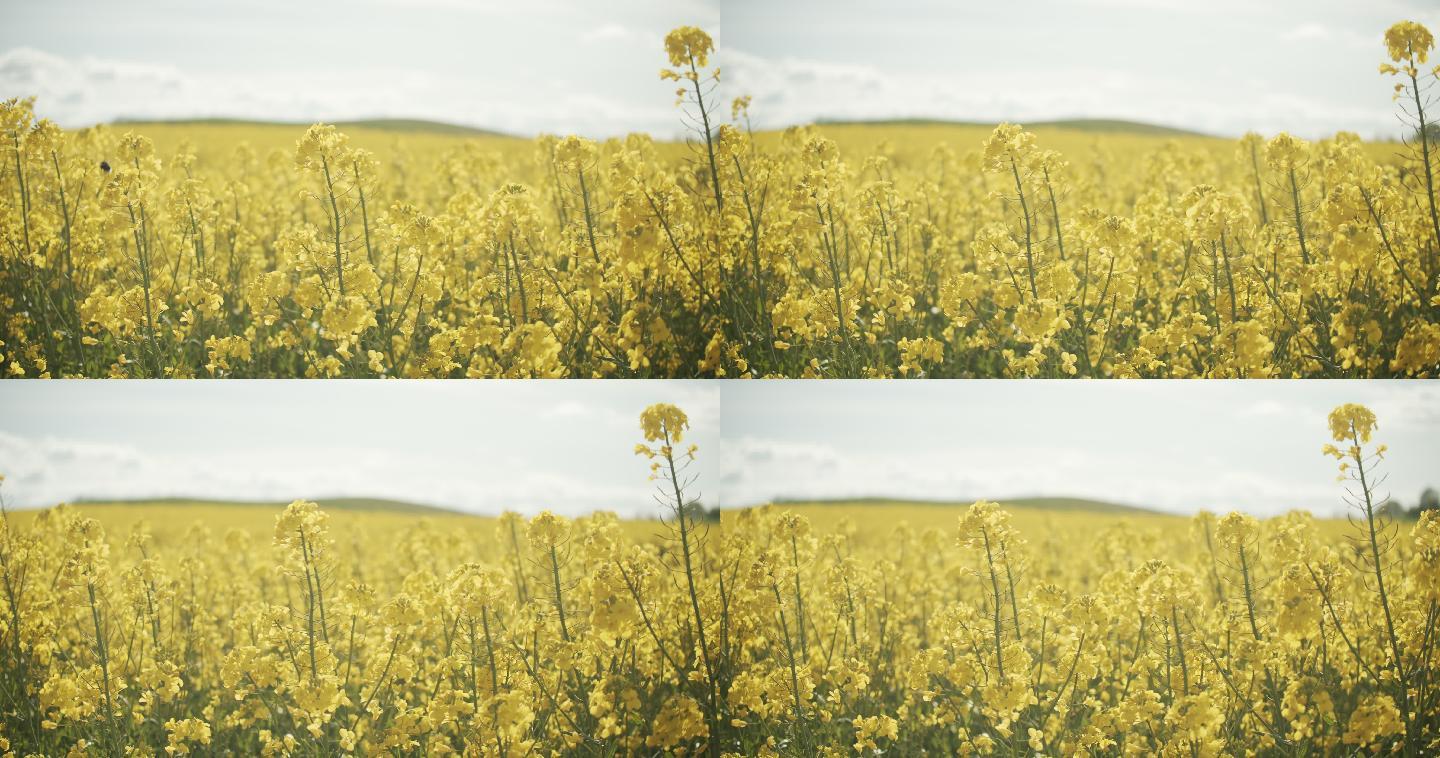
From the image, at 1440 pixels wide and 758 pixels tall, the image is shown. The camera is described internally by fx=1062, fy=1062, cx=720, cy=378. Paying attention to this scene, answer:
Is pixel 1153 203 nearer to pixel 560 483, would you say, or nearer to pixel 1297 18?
pixel 1297 18

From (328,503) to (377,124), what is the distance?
3.19 ft

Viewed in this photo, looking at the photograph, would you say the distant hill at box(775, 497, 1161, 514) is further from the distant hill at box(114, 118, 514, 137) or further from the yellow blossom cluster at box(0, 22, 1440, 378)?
the distant hill at box(114, 118, 514, 137)

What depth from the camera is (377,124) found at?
2.69m

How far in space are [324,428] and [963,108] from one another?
6.07 feet

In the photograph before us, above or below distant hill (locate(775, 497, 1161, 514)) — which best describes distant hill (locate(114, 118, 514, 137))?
above

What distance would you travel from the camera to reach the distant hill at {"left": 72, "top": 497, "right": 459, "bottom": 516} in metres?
2.69

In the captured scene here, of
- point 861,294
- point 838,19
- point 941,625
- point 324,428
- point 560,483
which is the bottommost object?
point 941,625

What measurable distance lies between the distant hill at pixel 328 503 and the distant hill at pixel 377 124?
942 millimetres

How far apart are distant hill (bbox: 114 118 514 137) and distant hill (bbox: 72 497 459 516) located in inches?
37.1

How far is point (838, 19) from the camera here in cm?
284

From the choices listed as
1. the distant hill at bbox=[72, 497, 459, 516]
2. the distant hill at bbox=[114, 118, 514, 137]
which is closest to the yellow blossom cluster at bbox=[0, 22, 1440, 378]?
the distant hill at bbox=[114, 118, 514, 137]

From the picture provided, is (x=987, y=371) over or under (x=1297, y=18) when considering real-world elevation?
under

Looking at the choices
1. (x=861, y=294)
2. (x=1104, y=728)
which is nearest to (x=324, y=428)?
(x=861, y=294)

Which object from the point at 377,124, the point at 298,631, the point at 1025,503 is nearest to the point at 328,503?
the point at 298,631
